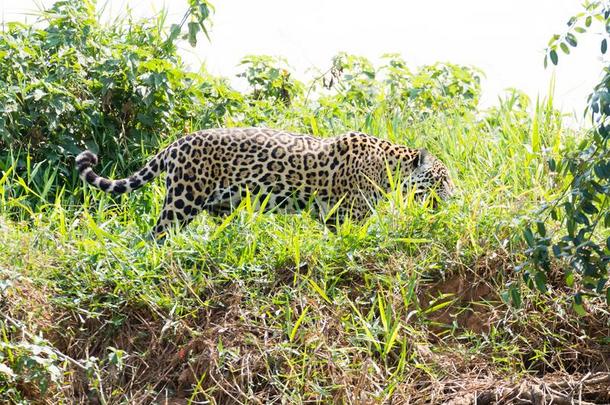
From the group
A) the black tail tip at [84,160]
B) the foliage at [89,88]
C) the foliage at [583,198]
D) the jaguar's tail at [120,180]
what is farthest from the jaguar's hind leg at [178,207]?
the foliage at [583,198]

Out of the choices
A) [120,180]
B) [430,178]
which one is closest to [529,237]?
[430,178]

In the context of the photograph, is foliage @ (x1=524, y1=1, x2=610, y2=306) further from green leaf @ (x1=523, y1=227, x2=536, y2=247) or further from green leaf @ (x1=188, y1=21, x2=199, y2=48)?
green leaf @ (x1=188, y1=21, x2=199, y2=48)

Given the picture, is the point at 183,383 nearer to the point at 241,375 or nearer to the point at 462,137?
the point at 241,375

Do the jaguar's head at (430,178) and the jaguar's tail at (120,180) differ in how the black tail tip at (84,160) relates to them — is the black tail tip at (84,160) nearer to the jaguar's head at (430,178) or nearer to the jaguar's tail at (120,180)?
the jaguar's tail at (120,180)

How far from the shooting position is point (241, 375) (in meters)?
7.47

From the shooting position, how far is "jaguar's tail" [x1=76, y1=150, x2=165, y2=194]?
9.07 metres

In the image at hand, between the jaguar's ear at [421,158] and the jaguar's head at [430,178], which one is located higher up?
the jaguar's ear at [421,158]

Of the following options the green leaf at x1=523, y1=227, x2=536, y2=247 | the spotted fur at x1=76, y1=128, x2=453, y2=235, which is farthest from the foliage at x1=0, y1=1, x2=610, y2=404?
the green leaf at x1=523, y1=227, x2=536, y2=247

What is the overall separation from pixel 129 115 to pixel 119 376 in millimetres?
3597

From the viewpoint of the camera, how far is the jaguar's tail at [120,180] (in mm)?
9070

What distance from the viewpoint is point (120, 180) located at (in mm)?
9086

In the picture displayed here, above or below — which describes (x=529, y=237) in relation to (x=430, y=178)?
above

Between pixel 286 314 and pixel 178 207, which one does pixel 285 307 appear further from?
pixel 178 207

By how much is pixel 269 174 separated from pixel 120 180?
120cm
